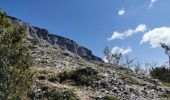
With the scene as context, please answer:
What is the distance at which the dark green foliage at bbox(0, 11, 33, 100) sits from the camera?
26422 mm

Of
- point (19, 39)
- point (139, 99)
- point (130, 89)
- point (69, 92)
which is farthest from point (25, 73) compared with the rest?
point (130, 89)

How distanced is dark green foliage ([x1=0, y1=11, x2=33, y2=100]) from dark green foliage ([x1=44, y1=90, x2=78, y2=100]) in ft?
33.8

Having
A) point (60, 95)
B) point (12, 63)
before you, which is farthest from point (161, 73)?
point (12, 63)

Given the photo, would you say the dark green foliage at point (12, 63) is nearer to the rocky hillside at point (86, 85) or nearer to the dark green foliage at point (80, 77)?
the rocky hillside at point (86, 85)

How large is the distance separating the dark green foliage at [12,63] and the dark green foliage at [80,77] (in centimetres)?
1733

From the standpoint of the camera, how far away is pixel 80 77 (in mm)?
45312

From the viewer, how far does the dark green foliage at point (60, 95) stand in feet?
125

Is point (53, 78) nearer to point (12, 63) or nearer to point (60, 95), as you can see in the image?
point (60, 95)

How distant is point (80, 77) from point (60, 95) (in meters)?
7.66

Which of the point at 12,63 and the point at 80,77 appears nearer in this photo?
the point at 12,63

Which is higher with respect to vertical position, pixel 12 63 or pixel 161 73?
pixel 161 73

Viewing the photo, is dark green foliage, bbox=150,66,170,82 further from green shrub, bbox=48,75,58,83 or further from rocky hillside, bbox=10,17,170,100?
green shrub, bbox=48,75,58,83

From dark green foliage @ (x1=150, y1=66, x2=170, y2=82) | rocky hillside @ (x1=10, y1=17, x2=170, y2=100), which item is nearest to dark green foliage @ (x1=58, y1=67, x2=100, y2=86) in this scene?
rocky hillside @ (x1=10, y1=17, x2=170, y2=100)

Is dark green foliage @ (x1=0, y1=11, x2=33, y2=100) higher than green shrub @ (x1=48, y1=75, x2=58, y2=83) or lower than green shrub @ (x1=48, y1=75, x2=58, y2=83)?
lower
